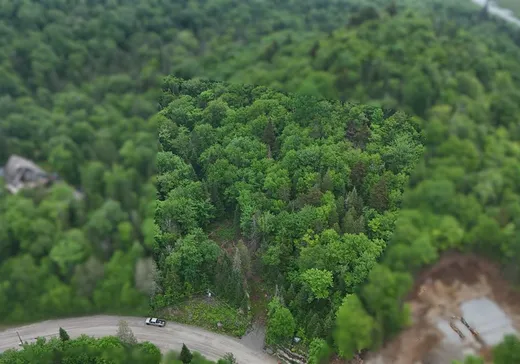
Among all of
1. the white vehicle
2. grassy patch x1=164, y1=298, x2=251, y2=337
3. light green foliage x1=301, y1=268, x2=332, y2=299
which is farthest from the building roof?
light green foliage x1=301, y1=268, x2=332, y2=299

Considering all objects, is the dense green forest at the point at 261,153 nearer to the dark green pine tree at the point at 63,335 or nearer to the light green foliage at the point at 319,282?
the light green foliage at the point at 319,282

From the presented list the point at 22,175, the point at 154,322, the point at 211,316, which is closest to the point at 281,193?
the point at 211,316

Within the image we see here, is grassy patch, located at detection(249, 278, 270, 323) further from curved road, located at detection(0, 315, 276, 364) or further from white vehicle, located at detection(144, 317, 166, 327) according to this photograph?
white vehicle, located at detection(144, 317, 166, 327)

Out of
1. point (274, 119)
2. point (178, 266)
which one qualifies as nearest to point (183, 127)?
point (274, 119)

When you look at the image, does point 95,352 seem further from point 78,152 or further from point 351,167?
point 351,167

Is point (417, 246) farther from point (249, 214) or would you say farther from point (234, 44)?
point (234, 44)

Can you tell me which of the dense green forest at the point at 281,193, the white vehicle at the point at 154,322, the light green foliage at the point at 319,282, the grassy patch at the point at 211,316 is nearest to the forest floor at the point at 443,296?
the dense green forest at the point at 281,193
